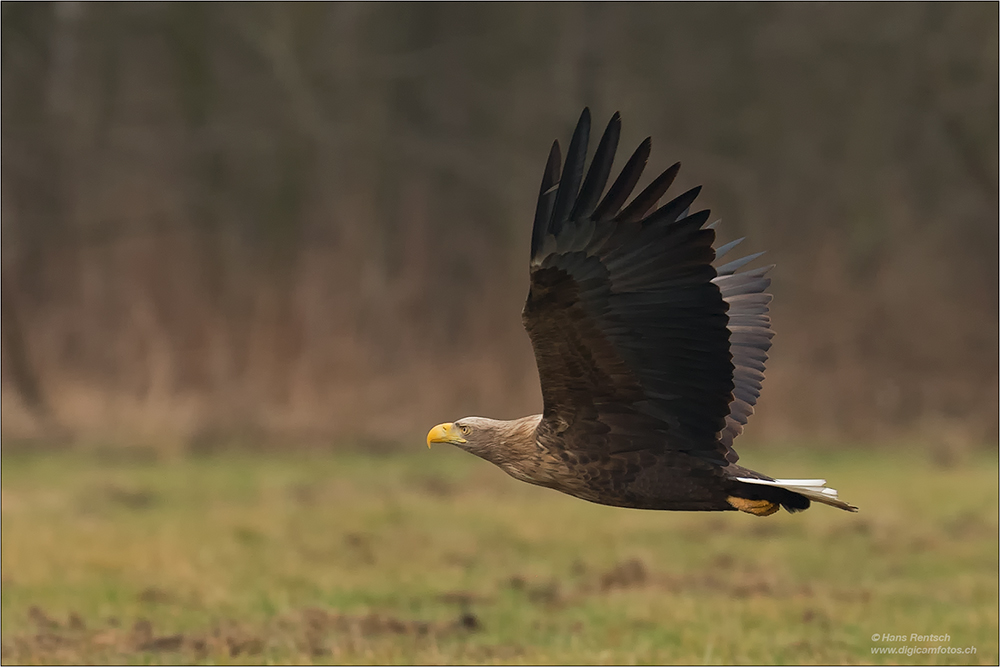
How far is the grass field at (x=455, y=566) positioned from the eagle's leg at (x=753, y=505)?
6.87 feet

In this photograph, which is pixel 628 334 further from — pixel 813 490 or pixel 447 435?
pixel 447 435

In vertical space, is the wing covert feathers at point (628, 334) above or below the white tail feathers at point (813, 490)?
above

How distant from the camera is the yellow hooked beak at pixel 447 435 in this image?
16.2 feet

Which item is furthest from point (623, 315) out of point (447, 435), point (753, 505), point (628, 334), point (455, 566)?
point (455, 566)

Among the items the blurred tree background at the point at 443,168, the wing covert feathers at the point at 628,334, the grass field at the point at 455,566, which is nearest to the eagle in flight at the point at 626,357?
the wing covert feathers at the point at 628,334

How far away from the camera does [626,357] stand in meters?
4.44

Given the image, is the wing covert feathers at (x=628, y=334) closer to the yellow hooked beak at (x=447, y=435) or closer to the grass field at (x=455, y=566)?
the yellow hooked beak at (x=447, y=435)

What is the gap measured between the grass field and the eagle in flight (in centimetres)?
222

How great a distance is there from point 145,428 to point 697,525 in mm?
6191

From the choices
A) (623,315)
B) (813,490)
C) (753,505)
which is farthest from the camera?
(753,505)

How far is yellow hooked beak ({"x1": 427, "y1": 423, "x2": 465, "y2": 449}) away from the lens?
494 cm

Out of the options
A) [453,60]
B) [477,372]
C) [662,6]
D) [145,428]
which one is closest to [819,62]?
[662,6]

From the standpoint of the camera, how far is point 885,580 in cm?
896

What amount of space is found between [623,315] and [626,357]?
0.18 metres
